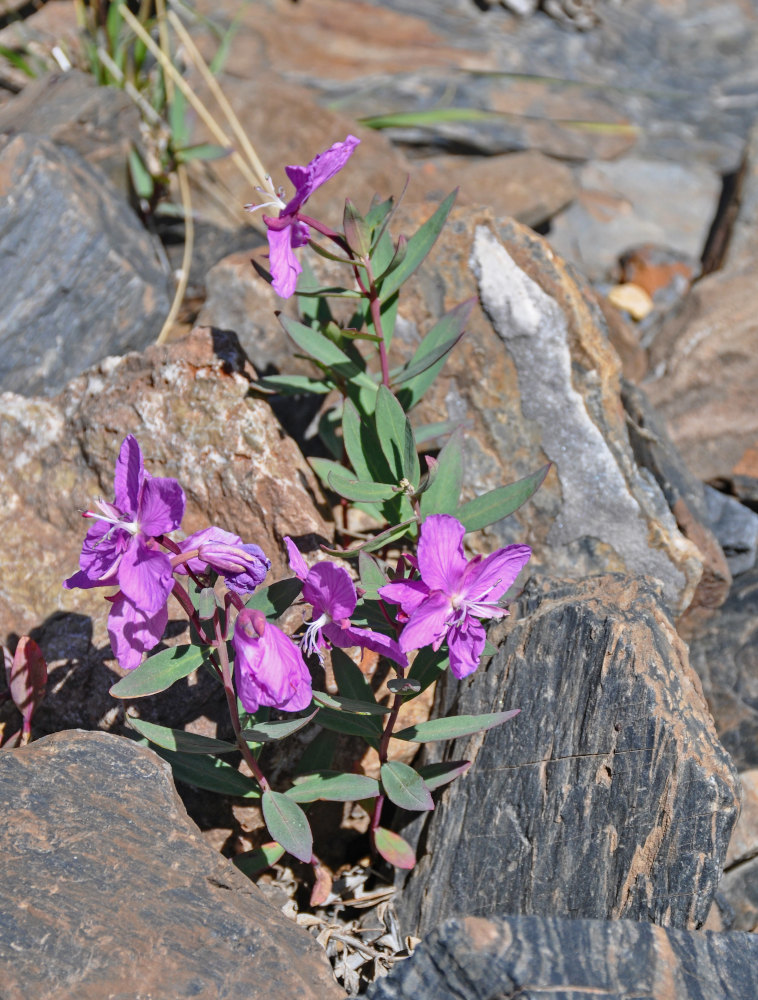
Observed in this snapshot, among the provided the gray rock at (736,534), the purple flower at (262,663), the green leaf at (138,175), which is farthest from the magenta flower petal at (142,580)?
the green leaf at (138,175)

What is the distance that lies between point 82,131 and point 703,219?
12.5ft

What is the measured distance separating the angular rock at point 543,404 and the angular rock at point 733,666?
24 centimetres

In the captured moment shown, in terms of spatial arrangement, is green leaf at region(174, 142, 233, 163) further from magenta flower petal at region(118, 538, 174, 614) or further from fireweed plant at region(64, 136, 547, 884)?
magenta flower petal at region(118, 538, 174, 614)

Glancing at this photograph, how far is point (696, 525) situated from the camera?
3.04 metres

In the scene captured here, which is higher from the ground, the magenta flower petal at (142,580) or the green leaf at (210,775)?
the magenta flower petal at (142,580)

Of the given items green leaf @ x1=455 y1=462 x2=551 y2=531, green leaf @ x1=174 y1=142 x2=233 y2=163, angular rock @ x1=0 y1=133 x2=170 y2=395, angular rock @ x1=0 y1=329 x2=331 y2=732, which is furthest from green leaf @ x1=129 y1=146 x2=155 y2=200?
green leaf @ x1=455 y1=462 x2=551 y2=531

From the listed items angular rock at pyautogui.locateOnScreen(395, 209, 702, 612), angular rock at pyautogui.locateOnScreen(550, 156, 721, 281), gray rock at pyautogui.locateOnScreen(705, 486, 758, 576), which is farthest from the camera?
angular rock at pyautogui.locateOnScreen(550, 156, 721, 281)

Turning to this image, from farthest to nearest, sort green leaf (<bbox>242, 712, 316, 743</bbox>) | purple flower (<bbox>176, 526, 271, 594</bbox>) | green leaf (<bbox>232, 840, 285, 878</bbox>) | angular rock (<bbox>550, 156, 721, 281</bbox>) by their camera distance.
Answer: angular rock (<bbox>550, 156, 721, 281</bbox>), green leaf (<bbox>232, 840, 285, 878</bbox>), green leaf (<bbox>242, 712, 316, 743</bbox>), purple flower (<bbox>176, 526, 271, 594</bbox>)

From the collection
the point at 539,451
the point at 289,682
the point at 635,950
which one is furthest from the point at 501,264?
the point at 635,950

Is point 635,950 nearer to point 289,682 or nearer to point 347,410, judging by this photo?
point 289,682

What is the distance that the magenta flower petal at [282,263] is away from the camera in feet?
6.74

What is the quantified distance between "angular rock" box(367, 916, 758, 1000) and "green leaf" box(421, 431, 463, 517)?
97cm

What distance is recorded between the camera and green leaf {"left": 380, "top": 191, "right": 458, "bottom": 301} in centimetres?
238

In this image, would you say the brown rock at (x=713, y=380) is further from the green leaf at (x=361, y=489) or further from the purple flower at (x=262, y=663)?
the purple flower at (x=262, y=663)
